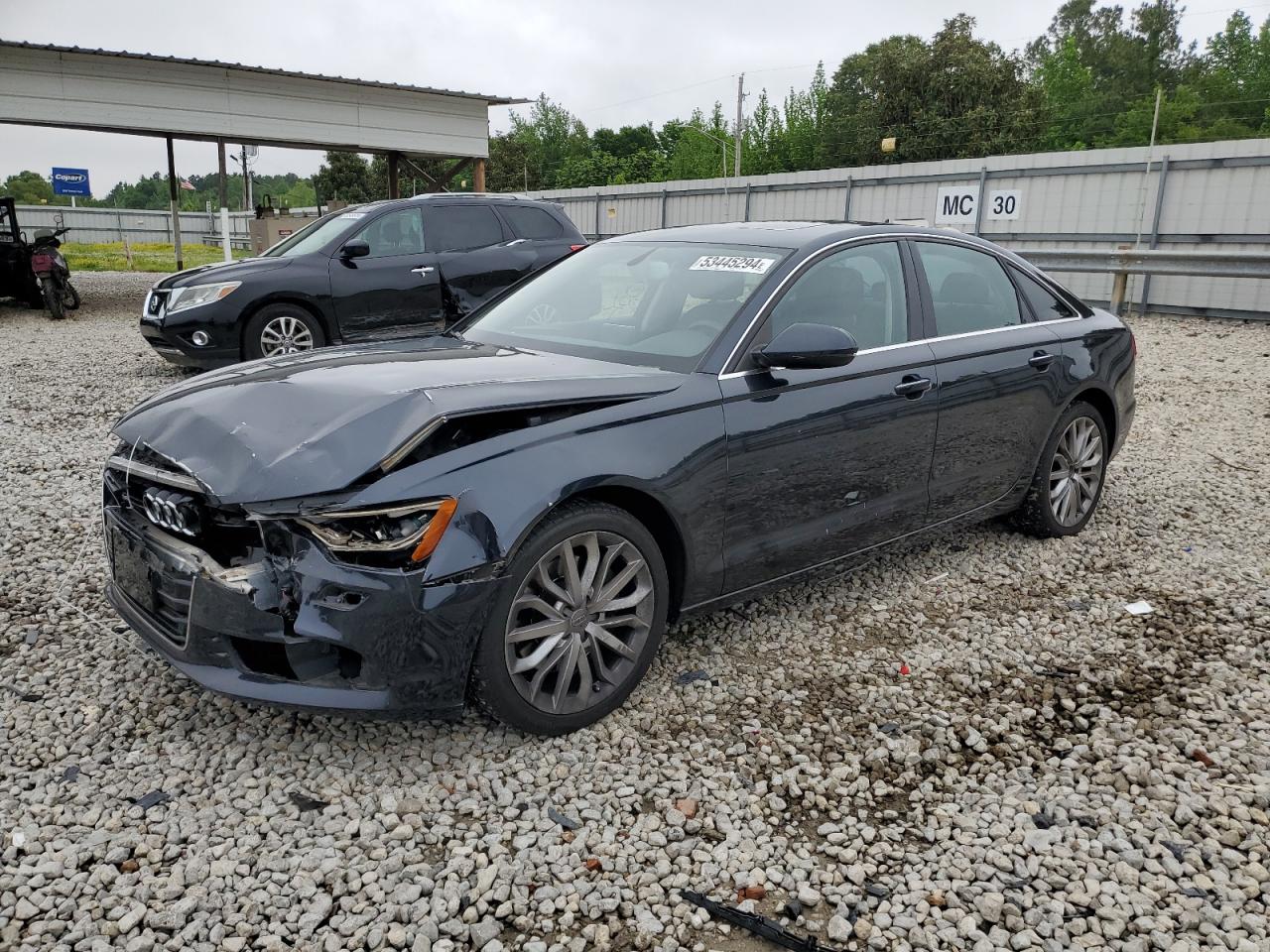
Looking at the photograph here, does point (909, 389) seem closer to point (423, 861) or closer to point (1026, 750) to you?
point (1026, 750)

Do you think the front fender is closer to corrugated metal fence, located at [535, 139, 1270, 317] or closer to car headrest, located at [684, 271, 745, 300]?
car headrest, located at [684, 271, 745, 300]

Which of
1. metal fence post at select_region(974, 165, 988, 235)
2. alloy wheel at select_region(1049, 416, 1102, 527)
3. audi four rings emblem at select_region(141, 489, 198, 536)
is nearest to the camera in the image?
audi four rings emblem at select_region(141, 489, 198, 536)

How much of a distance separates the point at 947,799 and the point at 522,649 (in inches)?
54.4

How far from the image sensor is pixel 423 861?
8.72 feet

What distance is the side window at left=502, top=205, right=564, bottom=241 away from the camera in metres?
10.5

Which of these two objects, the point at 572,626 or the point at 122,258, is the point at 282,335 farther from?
the point at 122,258

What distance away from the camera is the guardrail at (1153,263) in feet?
38.8

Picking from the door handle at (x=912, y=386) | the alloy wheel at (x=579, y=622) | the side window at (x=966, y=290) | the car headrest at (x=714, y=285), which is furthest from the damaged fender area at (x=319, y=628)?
the side window at (x=966, y=290)

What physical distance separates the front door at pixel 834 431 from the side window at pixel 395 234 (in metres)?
6.63

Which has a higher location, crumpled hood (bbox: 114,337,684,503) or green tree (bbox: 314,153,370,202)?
green tree (bbox: 314,153,370,202)

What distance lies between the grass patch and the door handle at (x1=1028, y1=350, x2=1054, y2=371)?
2286 cm

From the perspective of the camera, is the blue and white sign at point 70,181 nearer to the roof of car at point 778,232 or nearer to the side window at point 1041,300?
the roof of car at point 778,232

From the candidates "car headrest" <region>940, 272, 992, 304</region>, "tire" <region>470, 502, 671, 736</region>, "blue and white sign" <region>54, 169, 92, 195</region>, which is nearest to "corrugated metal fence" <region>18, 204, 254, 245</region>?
"blue and white sign" <region>54, 169, 92, 195</region>

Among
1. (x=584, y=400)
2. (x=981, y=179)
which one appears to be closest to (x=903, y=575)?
(x=584, y=400)
